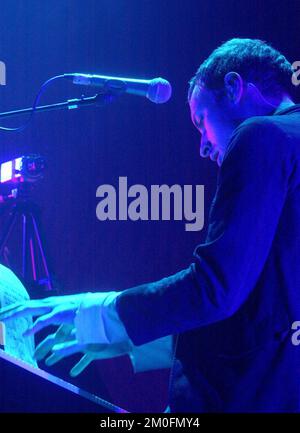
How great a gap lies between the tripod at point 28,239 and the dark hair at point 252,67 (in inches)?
56.6

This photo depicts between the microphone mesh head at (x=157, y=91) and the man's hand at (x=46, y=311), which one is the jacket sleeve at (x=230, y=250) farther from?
the microphone mesh head at (x=157, y=91)

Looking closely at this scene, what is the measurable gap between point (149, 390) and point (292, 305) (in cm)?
160

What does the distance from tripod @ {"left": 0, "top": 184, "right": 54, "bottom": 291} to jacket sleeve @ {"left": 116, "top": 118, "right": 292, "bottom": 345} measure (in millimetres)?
1618

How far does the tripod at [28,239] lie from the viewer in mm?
→ 2477

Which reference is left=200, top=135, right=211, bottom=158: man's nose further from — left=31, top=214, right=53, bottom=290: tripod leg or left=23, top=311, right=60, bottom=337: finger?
left=31, top=214, right=53, bottom=290: tripod leg

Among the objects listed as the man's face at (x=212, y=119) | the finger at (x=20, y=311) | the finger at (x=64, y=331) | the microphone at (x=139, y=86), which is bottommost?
the finger at (x=64, y=331)

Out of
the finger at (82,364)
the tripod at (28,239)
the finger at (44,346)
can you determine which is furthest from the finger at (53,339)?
the tripod at (28,239)

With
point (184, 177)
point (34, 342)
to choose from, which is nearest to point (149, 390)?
point (184, 177)

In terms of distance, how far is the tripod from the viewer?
248 cm

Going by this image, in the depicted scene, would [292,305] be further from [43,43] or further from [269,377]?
[43,43]

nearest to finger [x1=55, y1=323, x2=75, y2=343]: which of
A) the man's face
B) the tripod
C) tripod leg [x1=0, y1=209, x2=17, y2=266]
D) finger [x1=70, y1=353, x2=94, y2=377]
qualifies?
finger [x1=70, y1=353, x2=94, y2=377]

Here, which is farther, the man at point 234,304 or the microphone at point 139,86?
the microphone at point 139,86

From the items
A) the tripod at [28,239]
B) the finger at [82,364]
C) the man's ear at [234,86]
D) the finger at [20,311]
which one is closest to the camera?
the finger at [20,311]

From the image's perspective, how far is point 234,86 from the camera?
1157mm
